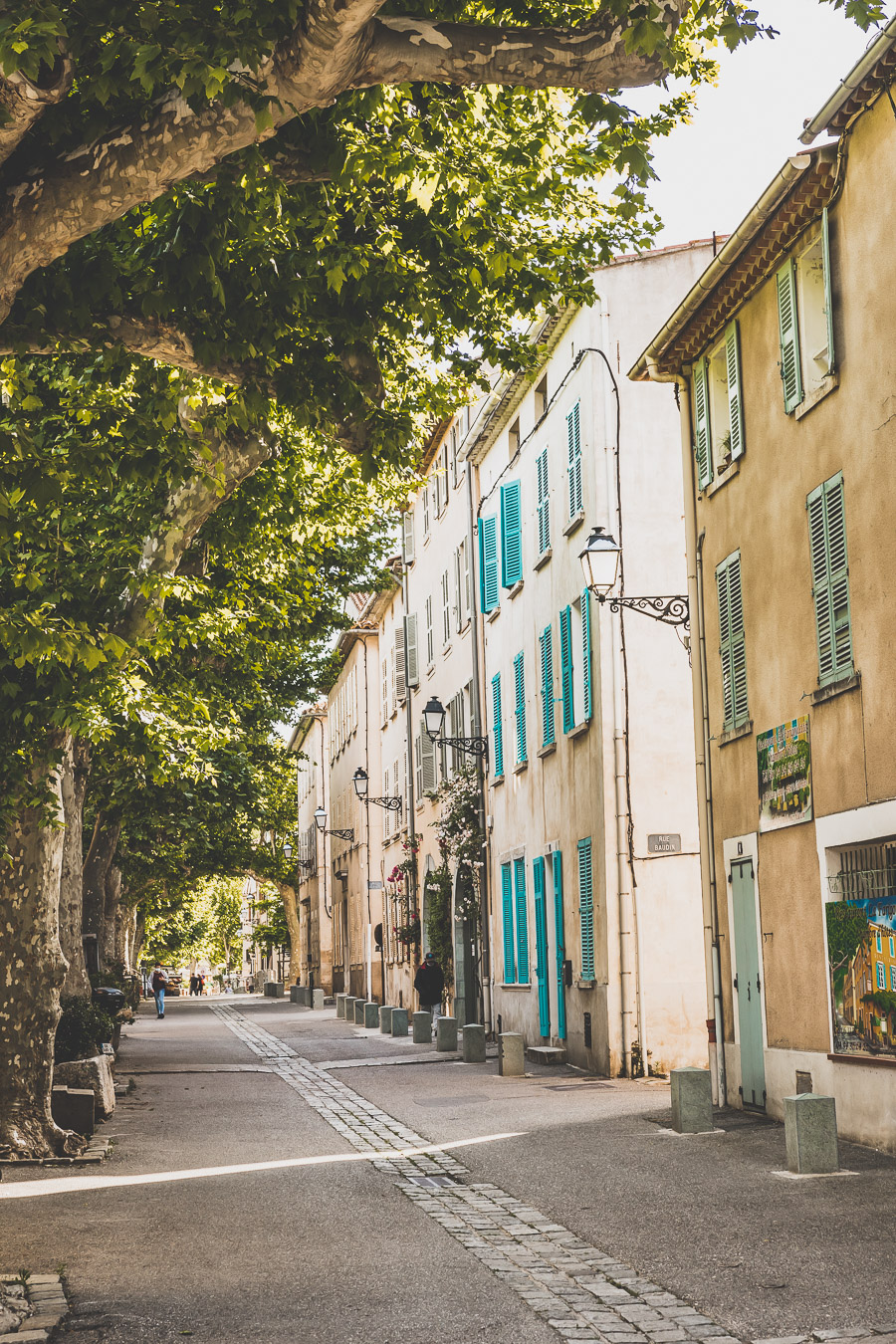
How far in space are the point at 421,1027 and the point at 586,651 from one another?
30.3 ft

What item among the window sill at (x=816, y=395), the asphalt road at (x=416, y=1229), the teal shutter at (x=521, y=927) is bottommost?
the asphalt road at (x=416, y=1229)

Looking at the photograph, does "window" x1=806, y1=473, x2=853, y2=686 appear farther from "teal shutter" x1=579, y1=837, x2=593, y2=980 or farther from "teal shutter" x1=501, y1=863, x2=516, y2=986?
"teal shutter" x1=501, y1=863, x2=516, y2=986

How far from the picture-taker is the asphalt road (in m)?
6.88

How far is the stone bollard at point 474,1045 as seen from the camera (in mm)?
22766

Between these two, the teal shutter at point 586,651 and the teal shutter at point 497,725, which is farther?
the teal shutter at point 497,725

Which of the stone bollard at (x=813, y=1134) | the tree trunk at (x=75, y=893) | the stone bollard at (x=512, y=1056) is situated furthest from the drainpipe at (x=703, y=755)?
the tree trunk at (x=75, y=893)

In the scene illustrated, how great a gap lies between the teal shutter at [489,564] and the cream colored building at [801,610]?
1048cm

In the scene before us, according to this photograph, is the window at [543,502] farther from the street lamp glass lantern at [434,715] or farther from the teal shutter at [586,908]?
the teal shutter at [586,908]

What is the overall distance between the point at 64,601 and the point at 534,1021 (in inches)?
497

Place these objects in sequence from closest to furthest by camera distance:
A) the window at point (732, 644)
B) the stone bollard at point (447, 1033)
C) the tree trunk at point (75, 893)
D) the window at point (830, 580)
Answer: the window at point (830, 580) → the window at point (732, 644) → the tree trunk at point (75, 893) → the stone bollard at point (447, 1033)

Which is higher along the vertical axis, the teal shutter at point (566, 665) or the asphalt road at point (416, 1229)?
the teal shutter at point (566, 665)

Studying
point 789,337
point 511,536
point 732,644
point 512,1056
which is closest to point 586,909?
point 512,1056

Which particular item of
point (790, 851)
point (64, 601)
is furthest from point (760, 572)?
point (64, 601)

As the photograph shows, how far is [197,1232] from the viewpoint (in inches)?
367
